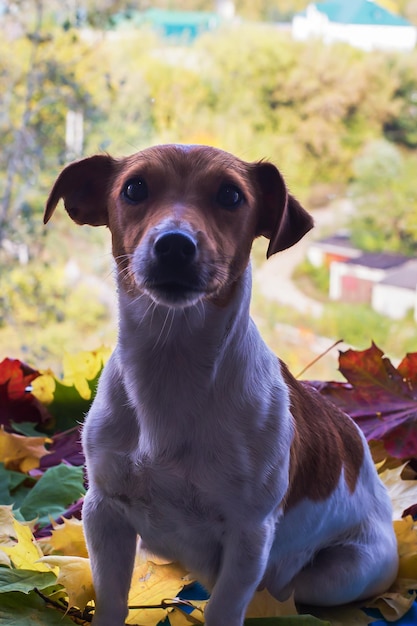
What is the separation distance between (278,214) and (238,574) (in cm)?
37

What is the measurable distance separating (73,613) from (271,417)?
1.03ft

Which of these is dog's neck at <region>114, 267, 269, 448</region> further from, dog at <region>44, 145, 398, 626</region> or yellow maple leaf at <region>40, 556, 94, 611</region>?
yellow maple leaf at <region>40, 556, 94, 611</region>

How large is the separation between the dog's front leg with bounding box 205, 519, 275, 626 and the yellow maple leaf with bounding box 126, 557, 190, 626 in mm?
112

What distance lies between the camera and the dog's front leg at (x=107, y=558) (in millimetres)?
820

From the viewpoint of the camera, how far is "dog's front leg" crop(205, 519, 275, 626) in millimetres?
779

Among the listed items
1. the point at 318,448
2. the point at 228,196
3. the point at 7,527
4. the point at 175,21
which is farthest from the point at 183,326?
the point at 175,21

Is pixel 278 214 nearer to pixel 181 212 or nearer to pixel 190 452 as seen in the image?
pixel 181 212

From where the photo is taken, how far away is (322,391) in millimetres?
1235

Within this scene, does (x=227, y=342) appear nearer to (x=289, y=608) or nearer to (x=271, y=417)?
(x=271, y=417)

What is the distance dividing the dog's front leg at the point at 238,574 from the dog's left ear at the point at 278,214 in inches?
11.3

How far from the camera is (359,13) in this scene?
2.57 meters

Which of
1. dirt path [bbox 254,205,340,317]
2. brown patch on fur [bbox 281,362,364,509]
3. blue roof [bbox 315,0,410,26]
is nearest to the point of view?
brown patch on fur [bbox 281,362,364,509]

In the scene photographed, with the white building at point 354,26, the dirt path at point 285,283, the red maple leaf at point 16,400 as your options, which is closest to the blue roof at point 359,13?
the white building at point 354,26

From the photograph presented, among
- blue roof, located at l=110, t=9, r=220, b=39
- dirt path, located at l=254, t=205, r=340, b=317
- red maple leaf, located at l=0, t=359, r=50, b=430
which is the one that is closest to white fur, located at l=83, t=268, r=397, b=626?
red maple leaf, located at l=0, t=359, r=50, b=430
